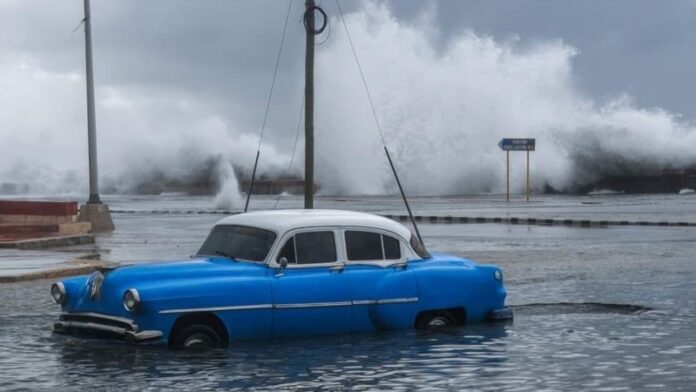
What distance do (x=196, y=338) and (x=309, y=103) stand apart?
1255cm

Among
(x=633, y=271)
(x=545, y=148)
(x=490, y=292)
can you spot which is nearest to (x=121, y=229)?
(x=633, y=271)

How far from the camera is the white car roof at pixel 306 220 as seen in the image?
11.7 meters

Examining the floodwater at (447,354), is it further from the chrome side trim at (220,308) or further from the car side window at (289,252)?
the car side window at (289,252)

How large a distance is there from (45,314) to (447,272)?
466 cm

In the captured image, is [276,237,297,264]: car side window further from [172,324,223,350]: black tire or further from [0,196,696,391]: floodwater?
[172,324,223,350]: black tire

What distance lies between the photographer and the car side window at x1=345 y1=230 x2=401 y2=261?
1191 cm

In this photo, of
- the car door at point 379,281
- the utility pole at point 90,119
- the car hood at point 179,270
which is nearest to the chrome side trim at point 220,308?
the car hood at point 179,270

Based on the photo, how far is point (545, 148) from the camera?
85062 millimetres

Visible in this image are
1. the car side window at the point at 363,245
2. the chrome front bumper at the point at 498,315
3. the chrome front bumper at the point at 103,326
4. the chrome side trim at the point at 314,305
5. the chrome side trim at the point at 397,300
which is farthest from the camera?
the chrome front bumper at the point at 498,315

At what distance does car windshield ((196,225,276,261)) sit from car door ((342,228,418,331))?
0.81m

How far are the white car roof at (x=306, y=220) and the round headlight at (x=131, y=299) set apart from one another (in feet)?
5.45

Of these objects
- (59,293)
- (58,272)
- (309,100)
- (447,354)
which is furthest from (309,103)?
(447,354)

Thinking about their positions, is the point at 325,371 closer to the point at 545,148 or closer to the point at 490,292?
the point at 490,292

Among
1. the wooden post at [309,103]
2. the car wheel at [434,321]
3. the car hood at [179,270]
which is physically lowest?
the car wheel at [434,321]
